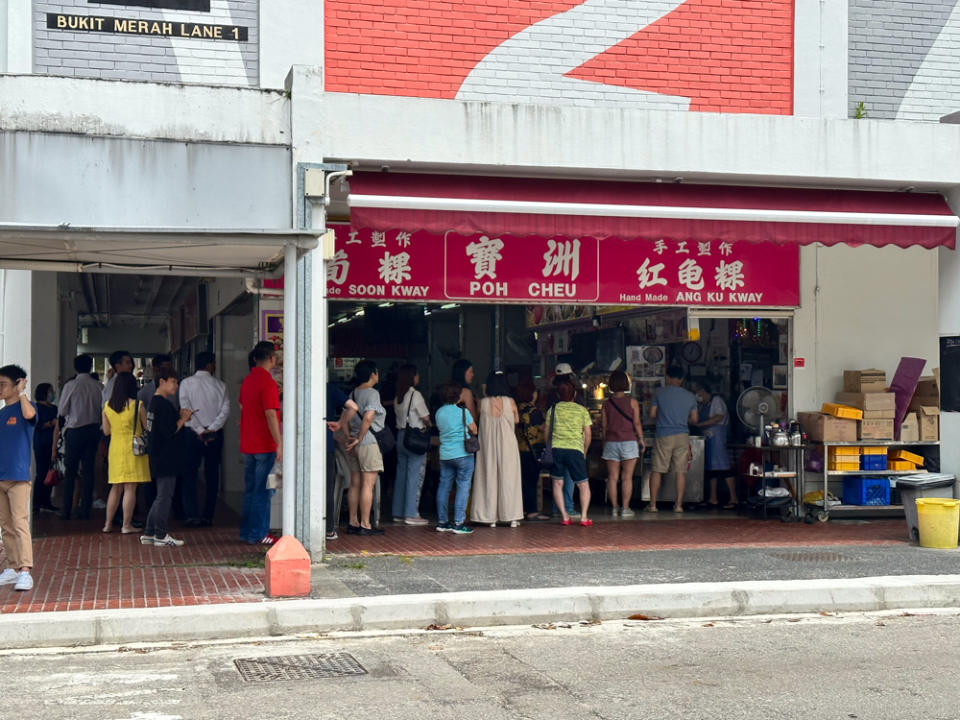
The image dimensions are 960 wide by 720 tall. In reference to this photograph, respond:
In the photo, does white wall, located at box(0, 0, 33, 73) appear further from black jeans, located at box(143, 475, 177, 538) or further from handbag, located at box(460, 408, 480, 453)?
handbag, located at box(460, 408, 480, 453)

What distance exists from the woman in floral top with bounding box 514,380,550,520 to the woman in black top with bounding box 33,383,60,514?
5637 mm

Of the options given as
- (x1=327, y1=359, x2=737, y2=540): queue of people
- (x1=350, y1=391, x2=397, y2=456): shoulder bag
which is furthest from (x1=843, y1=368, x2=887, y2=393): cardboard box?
(x1=350, y1=391, x2=397, y2=456): shoulder bag

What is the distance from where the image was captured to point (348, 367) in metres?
18.9

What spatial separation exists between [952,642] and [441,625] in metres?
3.42

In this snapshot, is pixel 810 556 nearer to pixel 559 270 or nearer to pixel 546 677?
pixel 559 270

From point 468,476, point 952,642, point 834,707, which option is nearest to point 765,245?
point 468,476

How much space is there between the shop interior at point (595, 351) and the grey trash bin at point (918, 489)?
2484mm

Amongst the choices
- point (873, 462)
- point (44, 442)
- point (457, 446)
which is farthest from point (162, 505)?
point (873, 462)

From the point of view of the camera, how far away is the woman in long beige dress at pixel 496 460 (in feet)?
42.4

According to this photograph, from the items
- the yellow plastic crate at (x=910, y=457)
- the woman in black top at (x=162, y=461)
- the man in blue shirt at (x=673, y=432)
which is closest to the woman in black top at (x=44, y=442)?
the woman in black top at (x=162, y=461)

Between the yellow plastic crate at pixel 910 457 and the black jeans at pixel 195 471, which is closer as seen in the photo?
the black jeans at pixel 195 471

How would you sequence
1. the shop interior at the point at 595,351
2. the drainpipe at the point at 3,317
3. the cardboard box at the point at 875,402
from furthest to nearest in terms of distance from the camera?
the shop interior at the point at 595,351 < the cardboard box at the point at 875,402 < the drainpipe at the point at 3,317

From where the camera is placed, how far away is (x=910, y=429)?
1395cm

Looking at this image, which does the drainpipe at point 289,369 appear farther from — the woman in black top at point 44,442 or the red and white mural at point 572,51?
the woman in black top at point 44,442
